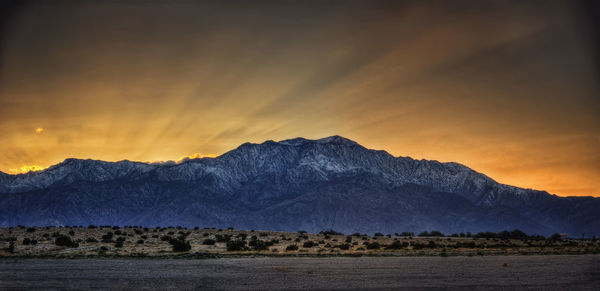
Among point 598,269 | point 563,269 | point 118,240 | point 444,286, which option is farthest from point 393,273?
point 118,240

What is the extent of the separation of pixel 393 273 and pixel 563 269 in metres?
12.4

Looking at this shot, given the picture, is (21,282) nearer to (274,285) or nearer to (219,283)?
(219,283)

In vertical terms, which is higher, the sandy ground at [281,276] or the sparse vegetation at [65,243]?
the sparse vegetation at [65,243]

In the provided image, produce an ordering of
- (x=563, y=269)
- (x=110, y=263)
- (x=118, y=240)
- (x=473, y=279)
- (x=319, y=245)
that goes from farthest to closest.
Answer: (x=319, y=245)
(x=118, y=240)
(x=110, y=263)
(x=563, y=269)
(x=473, y=279)

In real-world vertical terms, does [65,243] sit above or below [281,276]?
above

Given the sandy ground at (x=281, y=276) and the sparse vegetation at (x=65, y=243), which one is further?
the sparse vegetation at (x=65, y=243)

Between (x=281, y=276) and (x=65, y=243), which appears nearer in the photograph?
(x=281, y=276)

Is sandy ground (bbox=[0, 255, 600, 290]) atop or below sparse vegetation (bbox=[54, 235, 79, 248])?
below

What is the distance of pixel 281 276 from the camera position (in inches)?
1253

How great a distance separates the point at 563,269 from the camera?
3706cm

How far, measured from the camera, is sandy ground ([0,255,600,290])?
27531mm

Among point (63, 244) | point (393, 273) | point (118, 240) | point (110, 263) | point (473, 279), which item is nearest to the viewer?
point (473, 279)

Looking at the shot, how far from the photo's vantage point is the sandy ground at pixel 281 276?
27.5 m

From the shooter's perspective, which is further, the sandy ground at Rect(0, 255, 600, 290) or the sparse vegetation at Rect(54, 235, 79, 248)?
the sparse vegetation at Rect(54, 235, 79, 248)
